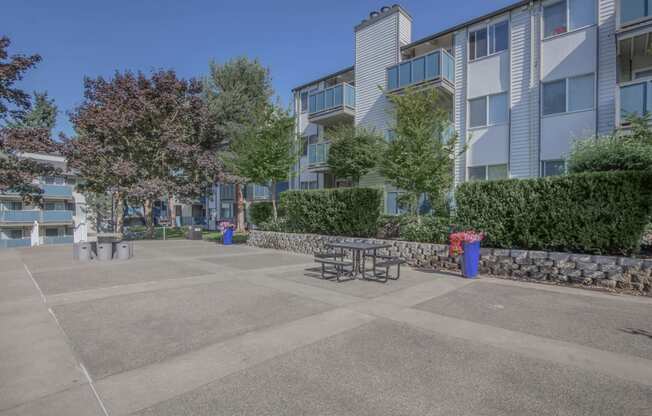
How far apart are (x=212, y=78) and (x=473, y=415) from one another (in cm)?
2788

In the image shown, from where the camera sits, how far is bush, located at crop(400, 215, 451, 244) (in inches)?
439

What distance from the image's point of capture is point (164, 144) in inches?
822

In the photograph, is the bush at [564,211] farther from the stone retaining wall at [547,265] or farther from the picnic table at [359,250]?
the picnic table at [359,250]

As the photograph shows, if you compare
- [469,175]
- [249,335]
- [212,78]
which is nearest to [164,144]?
[212,78]

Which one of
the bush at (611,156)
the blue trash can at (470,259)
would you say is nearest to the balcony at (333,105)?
the bush at (611,156)

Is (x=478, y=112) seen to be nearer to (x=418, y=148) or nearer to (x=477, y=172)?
(x=477, y=172)

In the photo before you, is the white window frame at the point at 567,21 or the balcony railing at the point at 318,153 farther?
the balcony railing at the point at 318,153

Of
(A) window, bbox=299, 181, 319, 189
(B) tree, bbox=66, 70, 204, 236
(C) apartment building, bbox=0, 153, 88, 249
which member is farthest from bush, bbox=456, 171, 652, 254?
(C) apartment building, bbox=0, 153, 88, 249

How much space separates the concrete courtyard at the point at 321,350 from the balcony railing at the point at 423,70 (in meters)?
11.3

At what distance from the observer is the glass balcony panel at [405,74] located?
652 inches

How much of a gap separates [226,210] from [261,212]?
852 inches

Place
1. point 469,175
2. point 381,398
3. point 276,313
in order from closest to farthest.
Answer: point 381,398
point 276,313
point 469,175

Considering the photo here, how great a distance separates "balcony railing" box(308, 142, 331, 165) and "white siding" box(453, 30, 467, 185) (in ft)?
23.5

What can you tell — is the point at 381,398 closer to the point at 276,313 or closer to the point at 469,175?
the point at 276,313
